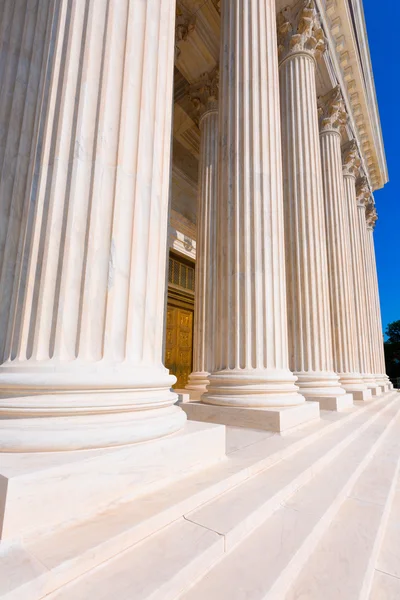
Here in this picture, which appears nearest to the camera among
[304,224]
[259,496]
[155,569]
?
[155,569]

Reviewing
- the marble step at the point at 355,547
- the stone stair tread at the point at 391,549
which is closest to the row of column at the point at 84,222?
the marble step at the point at 355,547

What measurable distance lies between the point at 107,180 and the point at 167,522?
19.2 feet

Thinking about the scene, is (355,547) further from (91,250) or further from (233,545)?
(91,250)

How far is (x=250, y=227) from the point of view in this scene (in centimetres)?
1309

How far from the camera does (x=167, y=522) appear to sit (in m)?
4.77

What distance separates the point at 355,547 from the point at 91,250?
6574mm

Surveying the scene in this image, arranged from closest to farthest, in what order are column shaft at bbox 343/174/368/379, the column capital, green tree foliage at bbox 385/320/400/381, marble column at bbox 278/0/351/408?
marble column at bbox 278/0/351/408
column shaft at bbox 343/174/368/379
the column capital
green tree foliage at bbox 385/320/400/381

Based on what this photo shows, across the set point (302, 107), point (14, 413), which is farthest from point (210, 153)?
point (14, 413)

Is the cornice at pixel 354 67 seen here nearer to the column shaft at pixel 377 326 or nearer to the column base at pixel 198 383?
the column shaft at pixel 377 326

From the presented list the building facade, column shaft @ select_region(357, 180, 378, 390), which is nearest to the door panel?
the building facade

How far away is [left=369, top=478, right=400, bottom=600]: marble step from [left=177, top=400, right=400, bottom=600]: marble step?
87 cm

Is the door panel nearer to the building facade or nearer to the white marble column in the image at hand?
the building facade

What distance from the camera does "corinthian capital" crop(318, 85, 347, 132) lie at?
27.4 m

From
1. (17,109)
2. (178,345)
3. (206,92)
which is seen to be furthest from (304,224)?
(178,345)
